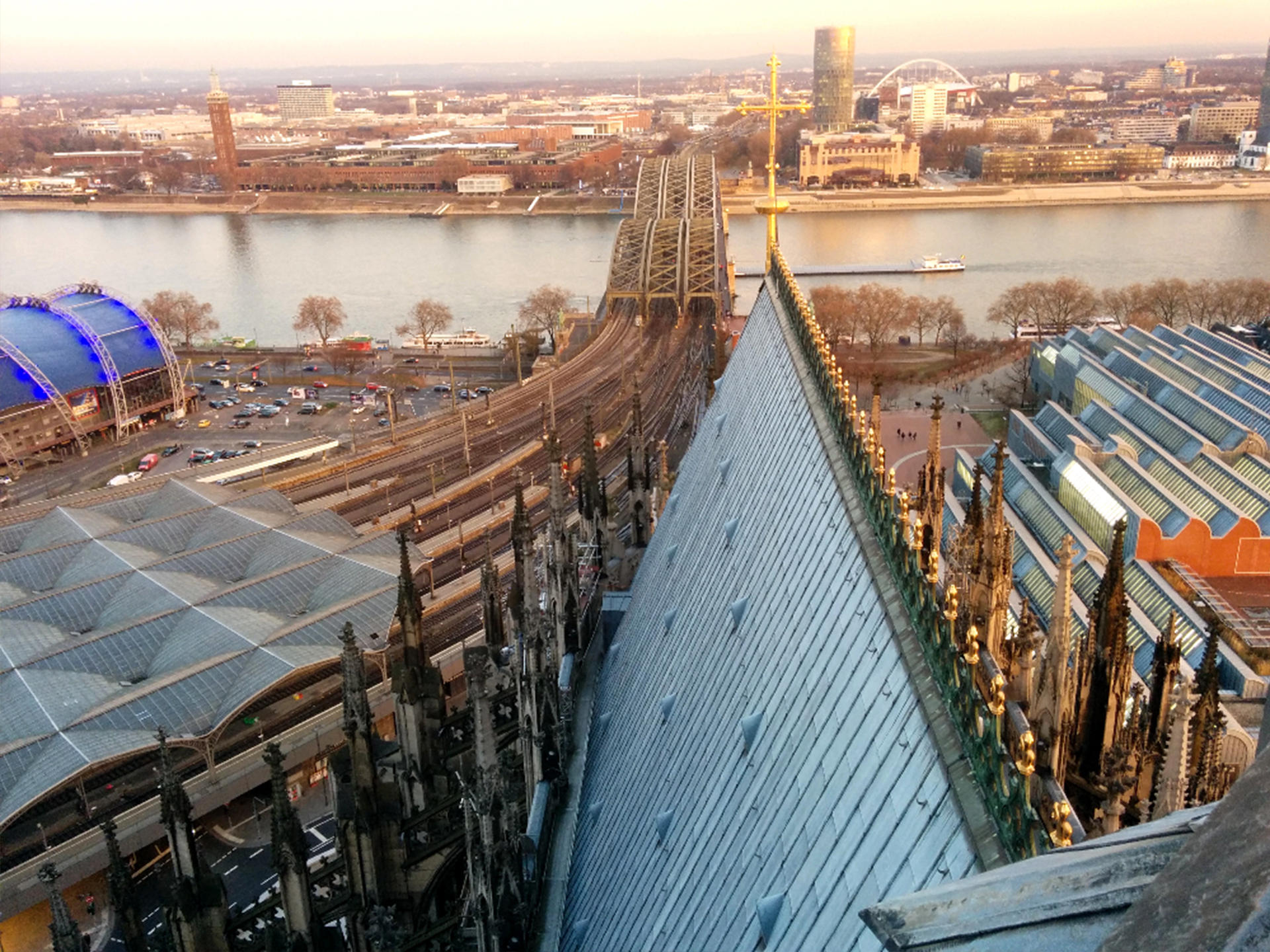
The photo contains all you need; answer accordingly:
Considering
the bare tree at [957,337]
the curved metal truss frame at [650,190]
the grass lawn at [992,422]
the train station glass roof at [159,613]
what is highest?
the curved metal truss frame at [650,190]

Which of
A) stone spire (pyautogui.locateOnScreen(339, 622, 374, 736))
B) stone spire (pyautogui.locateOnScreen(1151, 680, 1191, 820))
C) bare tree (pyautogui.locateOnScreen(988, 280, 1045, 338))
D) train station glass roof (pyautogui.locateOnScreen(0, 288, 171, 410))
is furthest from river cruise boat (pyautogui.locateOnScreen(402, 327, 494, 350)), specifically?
stone spire (pyautogui.locateOnScreen(1151, 680, 1191, 820))

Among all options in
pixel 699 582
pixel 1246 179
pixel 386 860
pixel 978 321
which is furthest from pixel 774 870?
pixel 1246 179

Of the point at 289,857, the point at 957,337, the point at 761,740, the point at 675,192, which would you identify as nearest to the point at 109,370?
the point at 957,337

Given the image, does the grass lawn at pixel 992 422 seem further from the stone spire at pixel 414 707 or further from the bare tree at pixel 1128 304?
the stone spire at pixel 414 707

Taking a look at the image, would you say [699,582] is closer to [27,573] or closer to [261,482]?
[27,573]

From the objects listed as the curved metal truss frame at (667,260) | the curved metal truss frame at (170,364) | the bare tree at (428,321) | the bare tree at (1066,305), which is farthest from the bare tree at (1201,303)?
the curved metal truss frame at (170,364)

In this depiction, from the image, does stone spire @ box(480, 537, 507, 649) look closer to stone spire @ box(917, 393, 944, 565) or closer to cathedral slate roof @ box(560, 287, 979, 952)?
cathedral slate roof @ box(560, 287, 979, 952)
